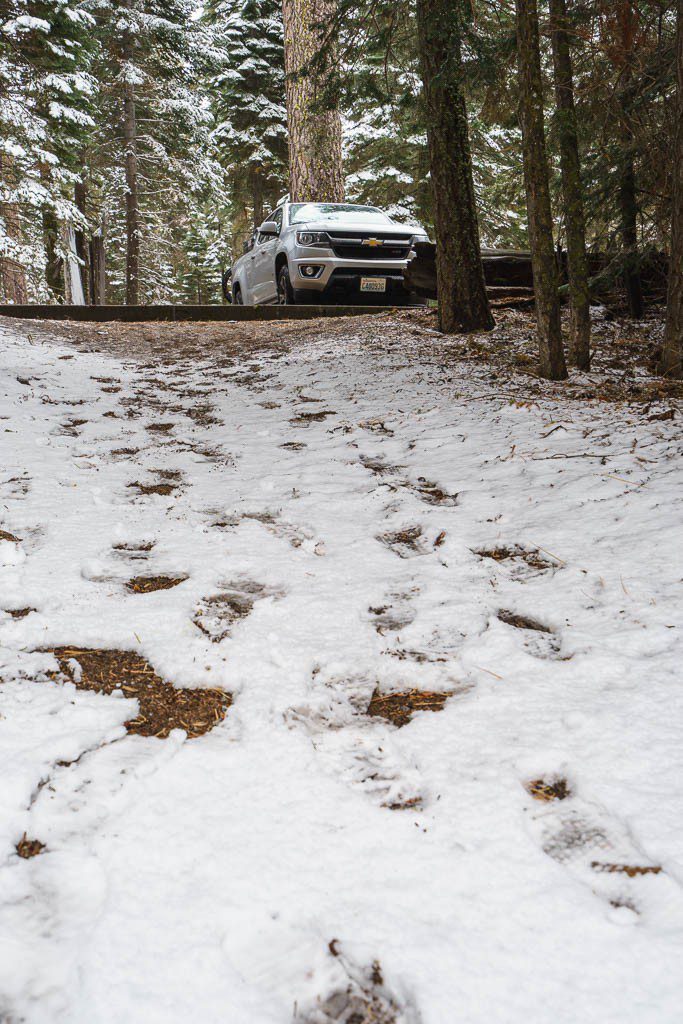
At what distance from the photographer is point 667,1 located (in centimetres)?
541

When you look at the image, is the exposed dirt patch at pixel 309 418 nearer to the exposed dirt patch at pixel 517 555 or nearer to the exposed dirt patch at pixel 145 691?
the exposed dirt patch at pixel 517 555

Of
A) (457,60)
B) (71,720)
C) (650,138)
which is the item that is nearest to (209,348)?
(457,60)

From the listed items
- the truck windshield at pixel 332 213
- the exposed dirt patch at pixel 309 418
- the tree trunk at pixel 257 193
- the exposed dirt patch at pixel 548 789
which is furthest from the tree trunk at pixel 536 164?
the tree trunk at pixel 257 193

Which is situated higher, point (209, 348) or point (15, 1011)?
point (209, 348)

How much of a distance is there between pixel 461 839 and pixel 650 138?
19.7ft

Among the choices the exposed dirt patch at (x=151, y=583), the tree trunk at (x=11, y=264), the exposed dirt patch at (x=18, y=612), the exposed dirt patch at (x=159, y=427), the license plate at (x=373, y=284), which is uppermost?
the tree trunk at (x=11, y=264)

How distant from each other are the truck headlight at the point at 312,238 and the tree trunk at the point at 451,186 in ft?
8.57

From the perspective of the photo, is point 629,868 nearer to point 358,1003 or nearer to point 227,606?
point 358,1003

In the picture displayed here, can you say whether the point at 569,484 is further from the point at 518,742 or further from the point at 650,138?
the point at 650,138

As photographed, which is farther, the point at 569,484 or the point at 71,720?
the point at 569,484

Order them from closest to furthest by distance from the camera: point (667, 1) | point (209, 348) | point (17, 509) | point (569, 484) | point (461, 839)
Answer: point (461, 839)
point (17, 509)
point (569, 484)
point (667, 1)
point (209, 348)

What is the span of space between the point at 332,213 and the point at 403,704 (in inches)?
370

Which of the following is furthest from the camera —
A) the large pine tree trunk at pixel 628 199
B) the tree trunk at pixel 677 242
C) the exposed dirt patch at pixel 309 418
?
the large pine tree trunk at pixel 628 199

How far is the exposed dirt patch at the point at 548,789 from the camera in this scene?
1.45 meters
